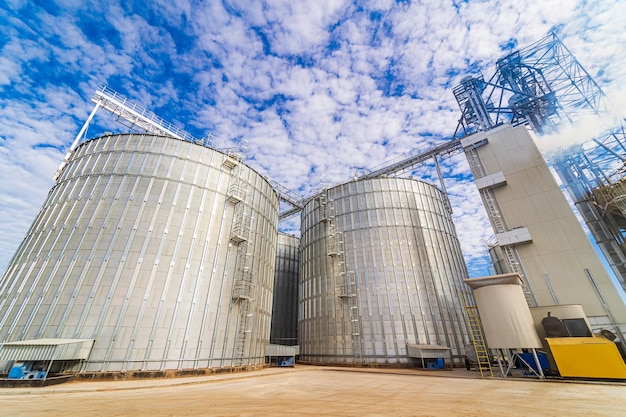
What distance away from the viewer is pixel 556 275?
17.2 meters

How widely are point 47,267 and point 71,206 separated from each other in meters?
4.31

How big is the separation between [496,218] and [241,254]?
20.9 metres

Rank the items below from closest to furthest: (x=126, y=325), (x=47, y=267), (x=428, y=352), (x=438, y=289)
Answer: (x=126, y=325) < (x=47, y=267) < (x=428, y=352) < (x=438, y=289)

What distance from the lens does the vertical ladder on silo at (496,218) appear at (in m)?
17.9

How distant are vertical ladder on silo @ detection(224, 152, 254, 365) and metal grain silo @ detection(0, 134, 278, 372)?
0.28ft

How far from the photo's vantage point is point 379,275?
24.6 meters

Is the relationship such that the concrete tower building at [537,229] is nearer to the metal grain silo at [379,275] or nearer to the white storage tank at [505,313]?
the white storage tank at [505,313]

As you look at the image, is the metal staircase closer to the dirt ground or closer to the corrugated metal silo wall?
the corrugated metal silo wall

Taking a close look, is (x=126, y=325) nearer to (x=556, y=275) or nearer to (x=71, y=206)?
(x=71, y=206)

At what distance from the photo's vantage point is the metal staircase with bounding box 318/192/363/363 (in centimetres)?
2314

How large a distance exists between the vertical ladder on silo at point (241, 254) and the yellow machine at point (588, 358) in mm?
18469

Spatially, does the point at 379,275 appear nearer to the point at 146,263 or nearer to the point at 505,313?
the point at 505,313

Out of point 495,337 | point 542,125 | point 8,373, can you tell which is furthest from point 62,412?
point 542,125

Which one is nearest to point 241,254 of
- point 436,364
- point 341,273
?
point 341,273
